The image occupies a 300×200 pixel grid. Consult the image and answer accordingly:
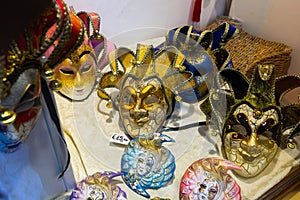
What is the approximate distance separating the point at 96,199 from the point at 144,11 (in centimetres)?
69

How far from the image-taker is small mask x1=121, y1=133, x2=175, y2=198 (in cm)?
74

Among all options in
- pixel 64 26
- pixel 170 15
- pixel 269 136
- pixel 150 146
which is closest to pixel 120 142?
pixel 150 146

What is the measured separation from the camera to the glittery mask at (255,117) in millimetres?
774

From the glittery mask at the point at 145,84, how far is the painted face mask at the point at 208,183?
148mm

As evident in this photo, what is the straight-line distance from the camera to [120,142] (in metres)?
0.83

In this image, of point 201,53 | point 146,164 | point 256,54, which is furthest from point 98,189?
point 256,54

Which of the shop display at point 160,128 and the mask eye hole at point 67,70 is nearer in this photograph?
the shop display at point 160,128

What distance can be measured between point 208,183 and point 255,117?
174 millimetres

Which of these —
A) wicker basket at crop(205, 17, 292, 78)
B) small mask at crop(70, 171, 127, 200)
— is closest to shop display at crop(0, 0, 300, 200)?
small mask at crop(70, 171, 127, 200)

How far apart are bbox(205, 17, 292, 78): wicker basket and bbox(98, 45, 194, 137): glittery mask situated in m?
0.30

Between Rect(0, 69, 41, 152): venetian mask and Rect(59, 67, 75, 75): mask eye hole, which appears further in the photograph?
Rect(59, 67, 75, 75): mask eye hole

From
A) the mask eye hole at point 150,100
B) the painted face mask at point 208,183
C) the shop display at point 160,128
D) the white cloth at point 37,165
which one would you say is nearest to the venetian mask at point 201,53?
the shop display at point 160,128

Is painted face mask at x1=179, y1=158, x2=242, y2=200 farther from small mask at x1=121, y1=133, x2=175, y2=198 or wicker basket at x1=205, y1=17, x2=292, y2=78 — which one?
wicker basket at x1=205, y1=17, x2=292, y2=78

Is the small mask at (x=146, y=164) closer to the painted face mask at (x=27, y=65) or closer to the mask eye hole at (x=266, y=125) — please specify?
the mask eye hole at (x=266, y=125)
